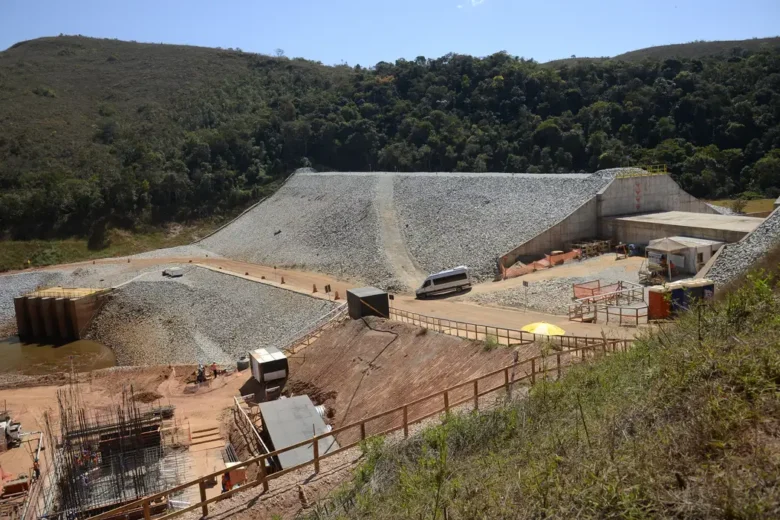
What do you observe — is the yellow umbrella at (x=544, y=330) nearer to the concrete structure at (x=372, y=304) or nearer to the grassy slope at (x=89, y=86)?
the concrete structure at (x=372, y=304)

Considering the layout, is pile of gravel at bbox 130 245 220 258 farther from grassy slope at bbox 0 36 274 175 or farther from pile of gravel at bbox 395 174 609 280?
grassy slope at bbox 0 36 274 175

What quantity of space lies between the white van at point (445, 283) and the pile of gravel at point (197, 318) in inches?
205

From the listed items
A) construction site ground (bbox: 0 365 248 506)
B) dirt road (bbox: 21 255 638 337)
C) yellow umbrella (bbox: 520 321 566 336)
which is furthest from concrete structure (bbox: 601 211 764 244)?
construction site ground (bbox: 0 365 248 506)

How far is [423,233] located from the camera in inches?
1661

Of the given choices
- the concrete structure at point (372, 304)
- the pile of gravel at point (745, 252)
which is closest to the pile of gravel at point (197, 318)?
the concrete structure at point (372, 304)

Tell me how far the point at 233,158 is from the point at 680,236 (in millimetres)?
54291

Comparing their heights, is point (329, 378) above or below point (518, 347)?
below

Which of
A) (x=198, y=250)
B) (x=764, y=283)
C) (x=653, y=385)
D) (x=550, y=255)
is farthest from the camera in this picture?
(x=198, y=250)

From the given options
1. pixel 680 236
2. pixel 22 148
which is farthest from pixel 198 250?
pixel 680 236

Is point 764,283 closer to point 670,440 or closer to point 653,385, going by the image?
point 653,385

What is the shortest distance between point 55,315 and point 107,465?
2598cm

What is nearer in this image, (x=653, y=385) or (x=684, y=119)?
(x=653, y=385)

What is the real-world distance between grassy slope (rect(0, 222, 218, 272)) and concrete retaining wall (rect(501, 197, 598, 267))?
3735 cm

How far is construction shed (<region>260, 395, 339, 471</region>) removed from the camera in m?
16.3
